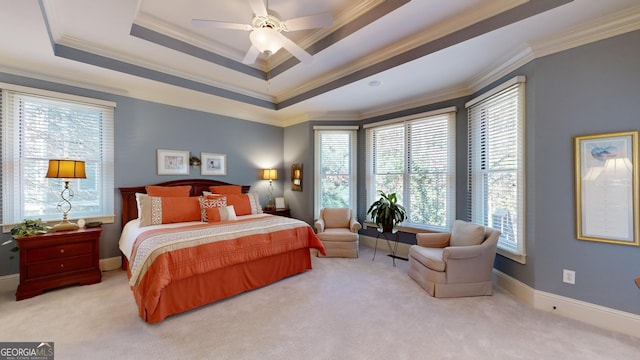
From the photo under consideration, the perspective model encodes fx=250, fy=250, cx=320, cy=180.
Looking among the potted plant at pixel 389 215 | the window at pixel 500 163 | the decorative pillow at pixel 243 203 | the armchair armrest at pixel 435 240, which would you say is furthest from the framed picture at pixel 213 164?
the window at pixel 500 163

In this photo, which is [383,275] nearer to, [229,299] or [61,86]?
[229,299]

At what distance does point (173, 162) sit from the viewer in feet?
13.6

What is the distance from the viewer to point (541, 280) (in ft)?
8.41

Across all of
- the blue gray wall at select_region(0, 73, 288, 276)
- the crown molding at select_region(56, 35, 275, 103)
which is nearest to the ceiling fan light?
the crown molding at select_region(56, 35, 275, 103)

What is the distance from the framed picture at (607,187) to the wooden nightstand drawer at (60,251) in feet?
17.8

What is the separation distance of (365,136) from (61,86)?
185 inches

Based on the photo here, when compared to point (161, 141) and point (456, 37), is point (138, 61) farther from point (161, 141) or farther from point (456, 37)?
point (456, 37)

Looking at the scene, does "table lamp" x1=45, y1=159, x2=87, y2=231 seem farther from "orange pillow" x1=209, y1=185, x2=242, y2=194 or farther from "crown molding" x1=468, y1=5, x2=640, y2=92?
"crown molding" x1=468, y1=5, x2=640, y2=92

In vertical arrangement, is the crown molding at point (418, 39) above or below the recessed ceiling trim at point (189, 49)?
below

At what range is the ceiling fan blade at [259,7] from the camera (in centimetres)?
204

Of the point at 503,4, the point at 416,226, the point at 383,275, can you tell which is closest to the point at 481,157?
the point at 416,226

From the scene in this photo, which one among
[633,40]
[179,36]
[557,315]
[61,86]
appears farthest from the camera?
[61,86]

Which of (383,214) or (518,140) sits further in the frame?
(383,214)

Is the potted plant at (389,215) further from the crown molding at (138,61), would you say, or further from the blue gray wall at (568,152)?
the crown molding at (138,61)
